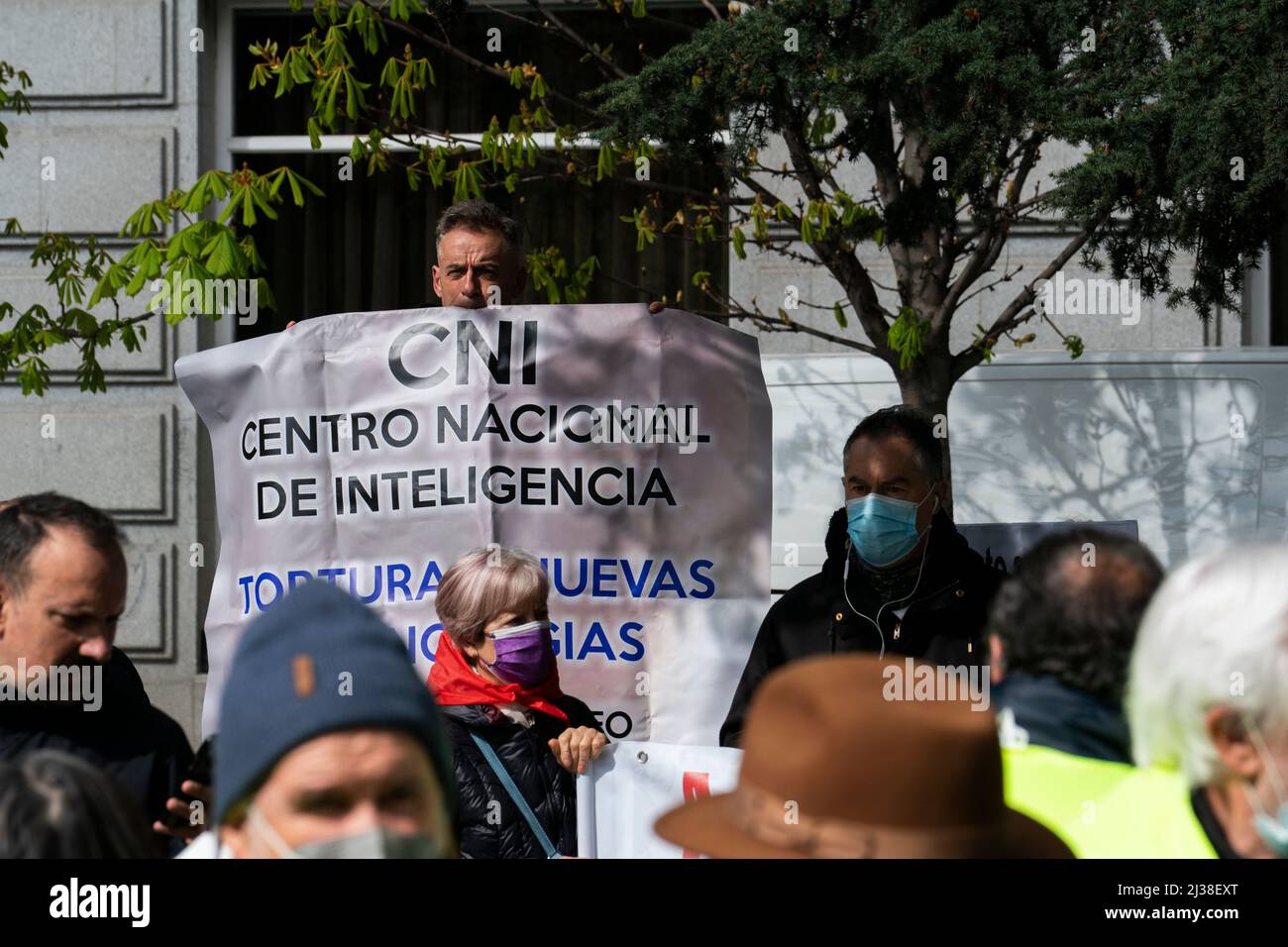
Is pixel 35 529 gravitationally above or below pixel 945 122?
below

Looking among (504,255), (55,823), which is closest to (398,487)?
(504,255)

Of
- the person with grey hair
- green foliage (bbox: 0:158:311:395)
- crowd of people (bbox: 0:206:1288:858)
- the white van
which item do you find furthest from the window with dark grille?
crowd of people (bbox: 0:206:1288:858)

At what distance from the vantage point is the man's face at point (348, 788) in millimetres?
1691

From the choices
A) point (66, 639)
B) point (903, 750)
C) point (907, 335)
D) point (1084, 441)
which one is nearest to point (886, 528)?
point (907, 335)

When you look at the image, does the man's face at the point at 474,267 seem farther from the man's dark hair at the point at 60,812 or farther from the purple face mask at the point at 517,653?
the man's dark hair at the point at 60,812

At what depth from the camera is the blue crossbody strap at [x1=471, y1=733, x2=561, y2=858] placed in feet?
11.0

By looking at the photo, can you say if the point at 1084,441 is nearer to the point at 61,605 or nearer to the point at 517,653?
the point at 517,653

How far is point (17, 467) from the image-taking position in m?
8.71

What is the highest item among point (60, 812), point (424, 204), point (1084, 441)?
point (424, 204)

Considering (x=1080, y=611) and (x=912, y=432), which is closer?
(x=1080, y=611)

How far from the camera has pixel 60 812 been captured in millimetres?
1777

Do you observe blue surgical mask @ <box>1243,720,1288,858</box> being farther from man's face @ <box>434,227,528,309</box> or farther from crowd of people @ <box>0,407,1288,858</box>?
man's face @ <box>434,227,528,309</box>

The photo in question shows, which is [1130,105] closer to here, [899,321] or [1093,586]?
[899,321]

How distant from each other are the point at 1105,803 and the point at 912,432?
1.85 meters
